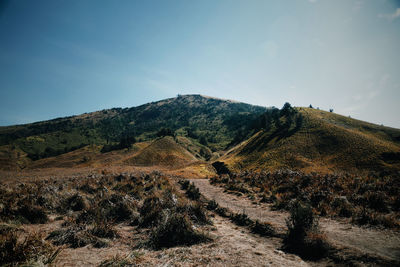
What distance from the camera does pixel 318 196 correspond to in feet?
41.9

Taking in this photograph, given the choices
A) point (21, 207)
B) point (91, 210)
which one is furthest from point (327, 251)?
point (21, 207)

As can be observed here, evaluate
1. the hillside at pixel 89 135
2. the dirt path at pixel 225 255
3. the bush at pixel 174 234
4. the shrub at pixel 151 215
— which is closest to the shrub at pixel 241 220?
the dirt path at pixel 225 255

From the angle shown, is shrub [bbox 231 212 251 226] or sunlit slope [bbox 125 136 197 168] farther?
sunlit slope [bbox 125 136 197 168]

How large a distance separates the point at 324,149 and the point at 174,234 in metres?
59.3

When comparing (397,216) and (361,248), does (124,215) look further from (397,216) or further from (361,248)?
(397,216)

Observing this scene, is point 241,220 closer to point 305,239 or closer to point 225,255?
point 305,239

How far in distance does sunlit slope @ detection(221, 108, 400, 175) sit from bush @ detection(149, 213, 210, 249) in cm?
4378

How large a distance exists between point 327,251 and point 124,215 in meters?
9.73

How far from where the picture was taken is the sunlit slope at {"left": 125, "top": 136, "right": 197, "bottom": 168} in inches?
2370

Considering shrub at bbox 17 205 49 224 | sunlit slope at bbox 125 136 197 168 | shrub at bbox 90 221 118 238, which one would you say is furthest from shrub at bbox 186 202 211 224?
sunlit slope at bbox 125 136 197 168

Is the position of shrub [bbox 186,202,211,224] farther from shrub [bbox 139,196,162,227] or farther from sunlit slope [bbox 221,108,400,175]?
sunlit slope [bbox 221,108,400,175]

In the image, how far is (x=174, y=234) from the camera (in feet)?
21.9

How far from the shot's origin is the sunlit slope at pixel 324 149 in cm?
4222

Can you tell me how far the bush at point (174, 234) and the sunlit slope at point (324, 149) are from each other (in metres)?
43.8
